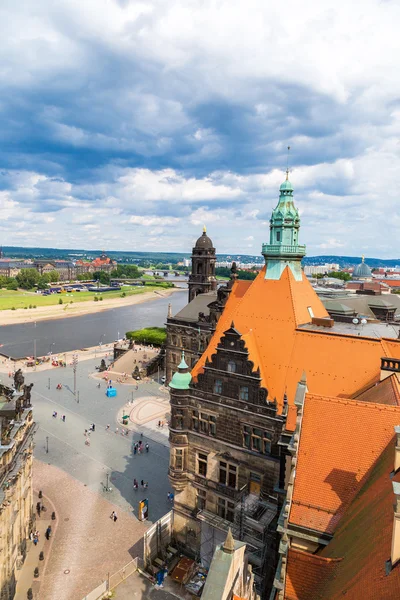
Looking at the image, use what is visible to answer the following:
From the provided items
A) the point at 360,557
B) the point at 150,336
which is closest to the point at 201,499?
the point at 360,557

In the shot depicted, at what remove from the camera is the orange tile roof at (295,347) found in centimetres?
2723

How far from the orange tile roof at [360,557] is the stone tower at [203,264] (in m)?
61.8

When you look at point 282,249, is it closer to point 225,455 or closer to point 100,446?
point 225,455

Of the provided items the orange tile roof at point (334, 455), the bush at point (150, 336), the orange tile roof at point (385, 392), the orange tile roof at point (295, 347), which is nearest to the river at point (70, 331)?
the bush at point (150, 336)

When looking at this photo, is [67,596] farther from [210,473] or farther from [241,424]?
[241,424]

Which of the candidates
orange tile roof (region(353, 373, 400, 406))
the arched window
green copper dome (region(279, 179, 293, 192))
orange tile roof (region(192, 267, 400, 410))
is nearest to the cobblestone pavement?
orange tile roof (region(192, 267, 400, 410))

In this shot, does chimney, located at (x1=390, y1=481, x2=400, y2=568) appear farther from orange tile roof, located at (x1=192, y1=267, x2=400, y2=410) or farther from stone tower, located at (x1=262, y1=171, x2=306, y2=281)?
stone tower, located at (x1=262, y1=171, x2=306, y2=281)

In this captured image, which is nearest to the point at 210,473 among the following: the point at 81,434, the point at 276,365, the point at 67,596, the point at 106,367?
the point at 276,365

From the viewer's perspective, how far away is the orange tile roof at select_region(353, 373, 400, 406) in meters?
20.8

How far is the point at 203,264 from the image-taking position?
256 feet

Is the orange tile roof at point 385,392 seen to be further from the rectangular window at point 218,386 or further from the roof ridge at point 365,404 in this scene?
the rectangular window at point 218,386

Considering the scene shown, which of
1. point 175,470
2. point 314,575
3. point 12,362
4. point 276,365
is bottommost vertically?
point 12,362

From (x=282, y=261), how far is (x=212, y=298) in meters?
39.2

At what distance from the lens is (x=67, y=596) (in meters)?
27.3
